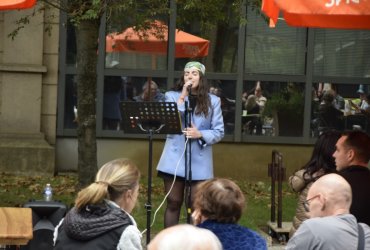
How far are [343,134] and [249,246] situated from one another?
6.13 feet

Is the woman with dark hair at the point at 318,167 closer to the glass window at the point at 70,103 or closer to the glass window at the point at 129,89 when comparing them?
the glass window at the point at 129,89

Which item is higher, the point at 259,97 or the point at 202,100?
the point at 202,100

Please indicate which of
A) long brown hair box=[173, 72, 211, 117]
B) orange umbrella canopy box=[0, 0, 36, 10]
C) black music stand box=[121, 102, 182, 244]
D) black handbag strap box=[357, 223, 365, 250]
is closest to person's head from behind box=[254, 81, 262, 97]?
long brown hair box=[173, 72, 211, 117]

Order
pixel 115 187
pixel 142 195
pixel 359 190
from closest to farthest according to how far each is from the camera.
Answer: pixel 115 187 → pixel 359 190 → pixel 142 195

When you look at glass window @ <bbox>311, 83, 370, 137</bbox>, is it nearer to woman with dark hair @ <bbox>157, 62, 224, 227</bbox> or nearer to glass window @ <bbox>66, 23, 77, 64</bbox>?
glass window @ <bbox>66, 23, 77, 64</bbox>

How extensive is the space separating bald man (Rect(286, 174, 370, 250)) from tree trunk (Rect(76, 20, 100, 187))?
512cm

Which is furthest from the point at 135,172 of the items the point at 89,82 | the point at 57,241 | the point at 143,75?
→ the point at 143,75

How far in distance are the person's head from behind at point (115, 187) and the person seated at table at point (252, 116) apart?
8.48 m

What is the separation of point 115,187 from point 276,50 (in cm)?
896

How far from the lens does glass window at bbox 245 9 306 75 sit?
13.2 meters

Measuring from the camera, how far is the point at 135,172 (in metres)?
4.73

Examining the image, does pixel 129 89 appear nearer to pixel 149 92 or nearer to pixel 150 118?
pixel 149 92

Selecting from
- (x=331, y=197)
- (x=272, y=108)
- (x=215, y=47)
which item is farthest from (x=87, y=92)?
(x=331, y=197)

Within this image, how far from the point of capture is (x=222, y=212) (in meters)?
4.37
